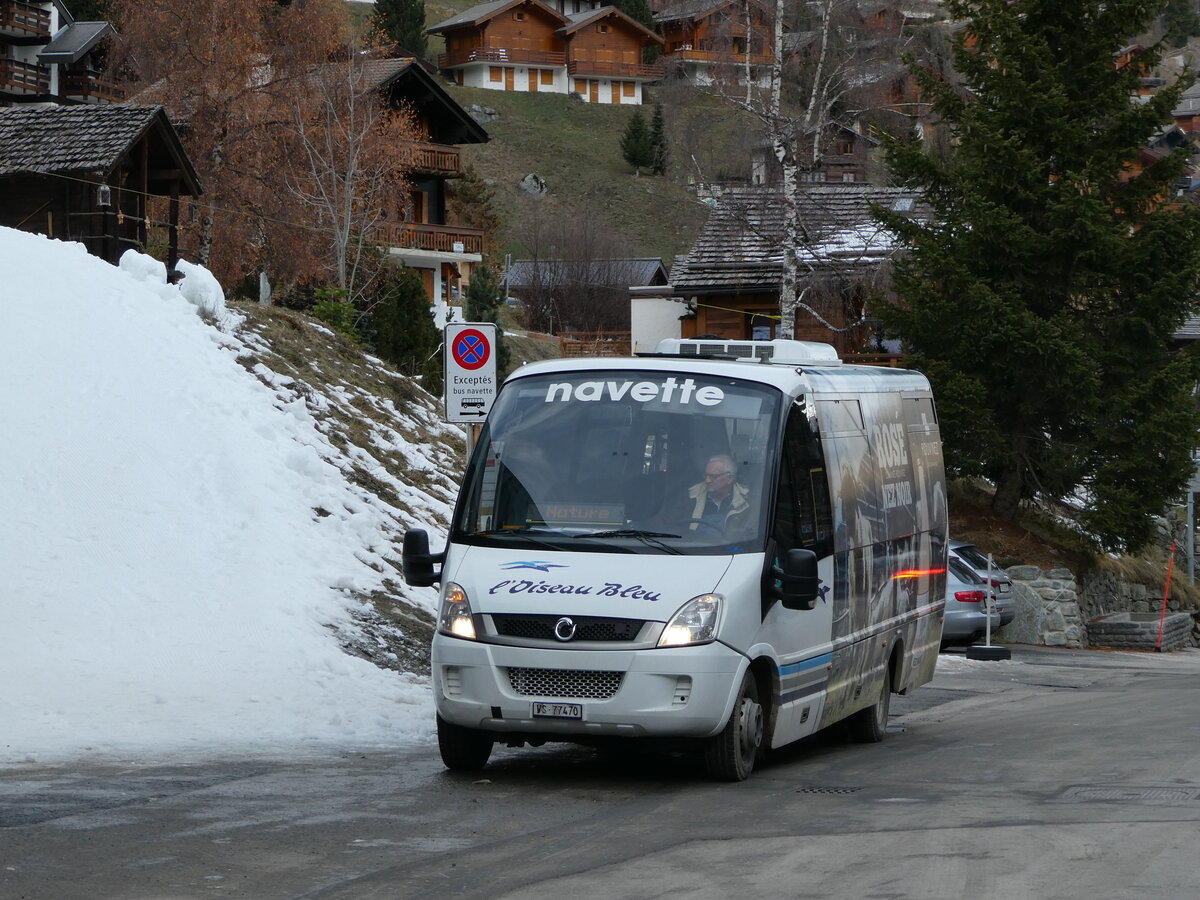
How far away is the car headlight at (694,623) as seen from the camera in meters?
9.63

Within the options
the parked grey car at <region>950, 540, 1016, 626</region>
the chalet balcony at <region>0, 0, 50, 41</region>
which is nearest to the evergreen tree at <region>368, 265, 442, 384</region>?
the parked grey car at <region>950, 540, 1016, 626</region>

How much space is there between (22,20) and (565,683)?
270 feet

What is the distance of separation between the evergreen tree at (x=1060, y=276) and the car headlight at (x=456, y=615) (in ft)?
68.1

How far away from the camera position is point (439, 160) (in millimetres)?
64625

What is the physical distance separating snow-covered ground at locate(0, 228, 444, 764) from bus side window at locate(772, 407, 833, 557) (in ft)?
10.9

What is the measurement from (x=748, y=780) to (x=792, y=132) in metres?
23.4

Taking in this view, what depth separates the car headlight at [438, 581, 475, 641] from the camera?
392 inches

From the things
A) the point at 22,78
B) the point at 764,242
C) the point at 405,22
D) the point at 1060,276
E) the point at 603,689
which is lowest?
the point at 603,689

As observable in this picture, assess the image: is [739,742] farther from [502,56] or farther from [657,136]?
[502,56]

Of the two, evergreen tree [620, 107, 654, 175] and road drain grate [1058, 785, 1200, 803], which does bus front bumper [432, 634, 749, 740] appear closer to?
road drain grate [1058, 785, 1200, 803]

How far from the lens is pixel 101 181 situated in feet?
98.4

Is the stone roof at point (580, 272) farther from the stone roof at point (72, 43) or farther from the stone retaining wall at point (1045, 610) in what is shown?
the stone retaining wall at point (1045, 610)

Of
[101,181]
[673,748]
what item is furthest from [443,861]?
[101,181]

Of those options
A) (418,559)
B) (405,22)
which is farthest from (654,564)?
(405,22)
